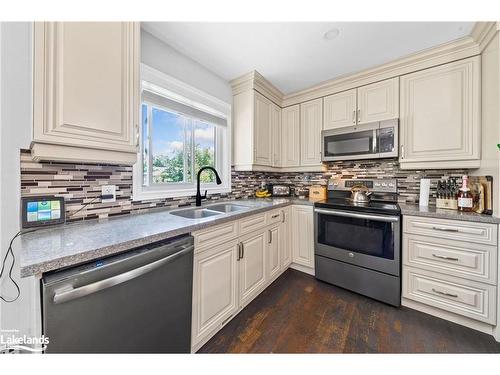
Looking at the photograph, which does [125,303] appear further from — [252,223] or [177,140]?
[177,140]

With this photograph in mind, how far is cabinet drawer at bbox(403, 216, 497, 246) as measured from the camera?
1.45m

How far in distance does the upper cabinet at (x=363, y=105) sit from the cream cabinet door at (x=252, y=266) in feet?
5.52

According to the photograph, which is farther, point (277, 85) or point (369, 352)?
point (277, 85)

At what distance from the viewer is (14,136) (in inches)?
33.0

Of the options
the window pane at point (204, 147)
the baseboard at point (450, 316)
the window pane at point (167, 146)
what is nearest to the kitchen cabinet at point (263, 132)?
the window pane at point (204, 147)

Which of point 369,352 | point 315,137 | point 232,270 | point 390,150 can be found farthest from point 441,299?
point 315,137

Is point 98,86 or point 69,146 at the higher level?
point 98,86

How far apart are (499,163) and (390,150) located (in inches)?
29.9

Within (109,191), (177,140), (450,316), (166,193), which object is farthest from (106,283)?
(450,316)

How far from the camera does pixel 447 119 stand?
1.83 metres

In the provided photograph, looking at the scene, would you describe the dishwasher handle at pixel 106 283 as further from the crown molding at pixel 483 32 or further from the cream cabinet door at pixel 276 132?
the crown molding at pixel 483 32

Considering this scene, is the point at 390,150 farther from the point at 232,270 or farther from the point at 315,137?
the point at 232,270

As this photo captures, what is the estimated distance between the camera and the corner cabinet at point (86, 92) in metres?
0.87
